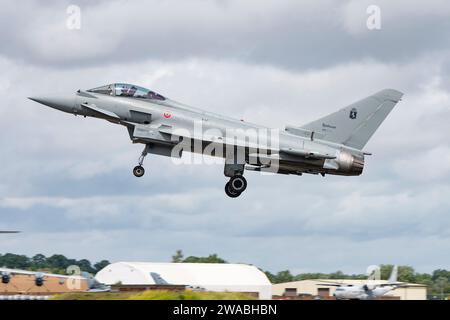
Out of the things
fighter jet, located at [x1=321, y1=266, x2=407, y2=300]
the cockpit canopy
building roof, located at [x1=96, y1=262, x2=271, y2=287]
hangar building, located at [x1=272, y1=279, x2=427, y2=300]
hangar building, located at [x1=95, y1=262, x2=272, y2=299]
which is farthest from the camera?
hangar building, located at [x1=272, y1=279, x2=427, y2=300]

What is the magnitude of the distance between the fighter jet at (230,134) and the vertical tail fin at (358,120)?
4 centimetres

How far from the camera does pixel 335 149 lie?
35.6 m

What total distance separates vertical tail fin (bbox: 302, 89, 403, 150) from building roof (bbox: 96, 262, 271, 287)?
16.5m

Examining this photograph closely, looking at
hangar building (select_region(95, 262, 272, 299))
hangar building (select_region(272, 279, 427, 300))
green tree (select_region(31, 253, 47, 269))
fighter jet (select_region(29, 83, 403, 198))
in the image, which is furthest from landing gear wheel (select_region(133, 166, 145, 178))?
green tree (select_region(31, 253, 47, 269))

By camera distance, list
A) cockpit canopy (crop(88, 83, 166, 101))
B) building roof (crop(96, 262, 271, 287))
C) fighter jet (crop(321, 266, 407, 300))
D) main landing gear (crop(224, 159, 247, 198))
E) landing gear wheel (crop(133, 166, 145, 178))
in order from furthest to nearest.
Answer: building roof (crop(96, 262, 271, 287)) < fighter jet (crop(321, 266, 407, 300)) < main landing gear (crop(224, 159, 247, 198)) < cockpit canopy (crop(88, 83, 166, 101)) < landing gear wheel (crop(133, 166, 145, 178))

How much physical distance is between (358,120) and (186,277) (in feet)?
59.2

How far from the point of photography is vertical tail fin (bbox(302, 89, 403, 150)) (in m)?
36.3

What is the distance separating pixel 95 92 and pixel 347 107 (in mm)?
10747

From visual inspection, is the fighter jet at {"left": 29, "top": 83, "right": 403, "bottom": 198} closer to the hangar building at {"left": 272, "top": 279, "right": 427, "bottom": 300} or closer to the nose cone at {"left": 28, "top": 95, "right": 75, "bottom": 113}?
the nose cone at {"left": 28, "top": 95, "right": 75, "bottom": 113}

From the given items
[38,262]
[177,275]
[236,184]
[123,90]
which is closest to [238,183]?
[236,184]

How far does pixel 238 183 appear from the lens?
35531mm
